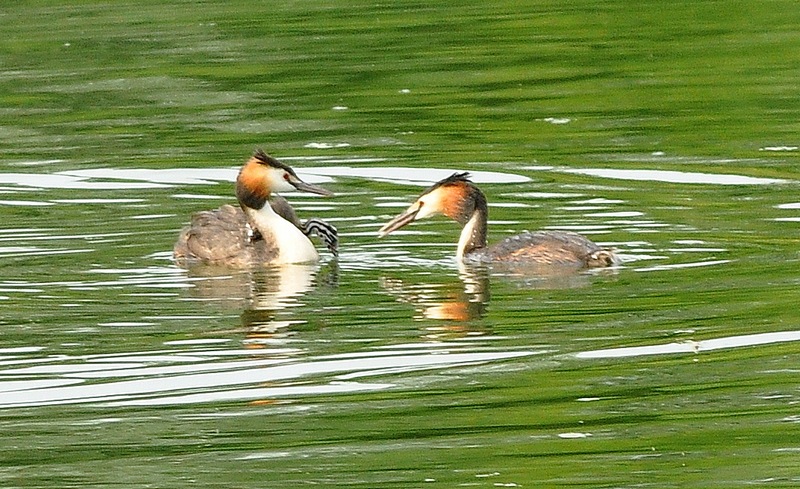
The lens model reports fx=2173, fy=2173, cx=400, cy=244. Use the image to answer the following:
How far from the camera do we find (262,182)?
527 inches

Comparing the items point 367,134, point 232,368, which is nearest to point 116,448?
point 232,368

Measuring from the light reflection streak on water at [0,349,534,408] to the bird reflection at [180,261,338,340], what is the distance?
0.75 m

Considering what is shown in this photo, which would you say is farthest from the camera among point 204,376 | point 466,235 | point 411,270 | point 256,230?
point 256,230

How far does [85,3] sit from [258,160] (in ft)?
50.2

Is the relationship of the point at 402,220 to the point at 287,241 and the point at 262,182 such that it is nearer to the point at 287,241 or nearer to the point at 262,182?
the point at 287,241

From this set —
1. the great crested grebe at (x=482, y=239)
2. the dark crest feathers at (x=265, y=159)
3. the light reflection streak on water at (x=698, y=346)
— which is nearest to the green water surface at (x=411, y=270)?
the light reflection streak on water at (x=698, y=346)

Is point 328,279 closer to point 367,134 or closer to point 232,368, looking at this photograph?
point 232,368

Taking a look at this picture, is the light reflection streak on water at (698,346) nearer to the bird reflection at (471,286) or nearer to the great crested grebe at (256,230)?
the bird reflection at (471,286)

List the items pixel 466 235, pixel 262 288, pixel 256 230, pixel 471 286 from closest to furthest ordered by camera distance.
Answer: pixel 471 286 → pixel 262 288 → pixel 466 235 → pixel 256 230

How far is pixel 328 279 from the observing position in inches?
474

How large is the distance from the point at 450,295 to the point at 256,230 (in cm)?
217

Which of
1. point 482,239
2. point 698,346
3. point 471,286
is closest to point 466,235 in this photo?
point 482,239

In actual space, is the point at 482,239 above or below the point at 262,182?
below

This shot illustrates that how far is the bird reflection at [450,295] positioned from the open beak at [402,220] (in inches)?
33.9
